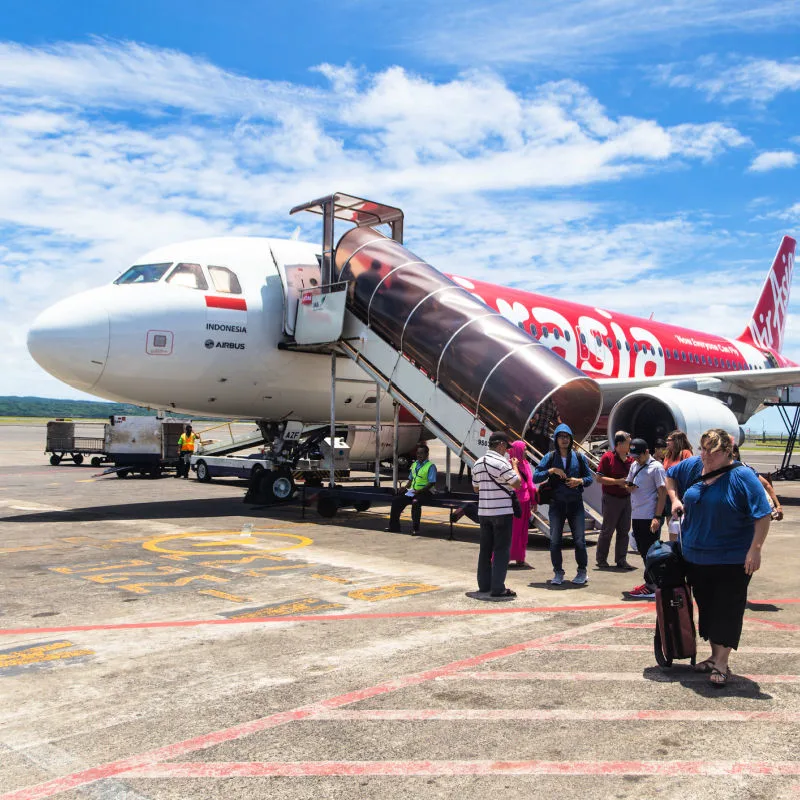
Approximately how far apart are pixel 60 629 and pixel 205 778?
10.8 feet

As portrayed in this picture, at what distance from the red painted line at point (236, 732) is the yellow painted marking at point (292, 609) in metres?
1.98

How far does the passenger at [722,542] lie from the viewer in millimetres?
5301

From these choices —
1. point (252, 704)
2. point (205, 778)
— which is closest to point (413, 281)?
point (252, 704)

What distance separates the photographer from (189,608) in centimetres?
734

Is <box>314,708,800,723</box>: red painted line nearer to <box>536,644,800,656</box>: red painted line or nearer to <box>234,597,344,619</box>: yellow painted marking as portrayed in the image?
<box>536,644,800,656</box>: red painted line

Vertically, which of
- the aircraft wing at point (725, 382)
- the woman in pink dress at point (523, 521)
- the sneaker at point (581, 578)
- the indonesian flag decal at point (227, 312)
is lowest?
the sneaker at point (581, 578)

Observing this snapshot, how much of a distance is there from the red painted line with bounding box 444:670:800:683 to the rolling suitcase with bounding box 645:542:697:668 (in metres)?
0.17

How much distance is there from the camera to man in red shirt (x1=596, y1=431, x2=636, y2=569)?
9867mm

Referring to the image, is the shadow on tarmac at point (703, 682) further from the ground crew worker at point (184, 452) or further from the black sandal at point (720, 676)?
the ground crew worker at point (184, 452)

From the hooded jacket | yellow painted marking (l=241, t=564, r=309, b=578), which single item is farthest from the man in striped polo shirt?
yellow painted marking (l=241, t=564, r=309, b=578)

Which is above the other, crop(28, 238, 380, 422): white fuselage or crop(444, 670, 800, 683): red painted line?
crop(28, 238, 380, 422): white fuselage

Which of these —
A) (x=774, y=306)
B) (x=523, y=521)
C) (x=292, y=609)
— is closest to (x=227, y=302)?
(x=523, y=521)

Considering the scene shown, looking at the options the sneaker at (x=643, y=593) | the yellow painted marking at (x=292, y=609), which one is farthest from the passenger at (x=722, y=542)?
the yellow painted marking at (x=292, y=609)

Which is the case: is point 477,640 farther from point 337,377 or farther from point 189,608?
point 337,377
